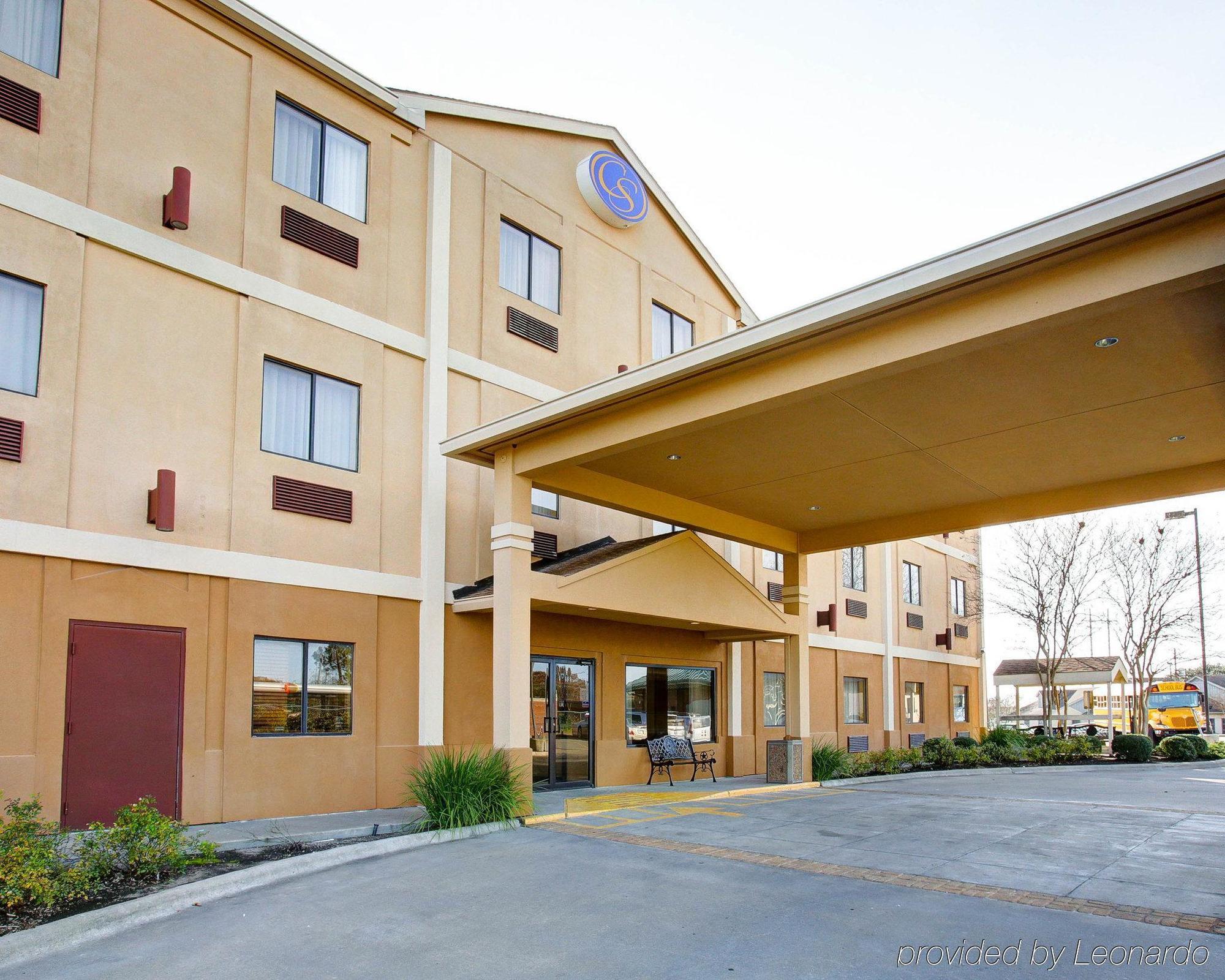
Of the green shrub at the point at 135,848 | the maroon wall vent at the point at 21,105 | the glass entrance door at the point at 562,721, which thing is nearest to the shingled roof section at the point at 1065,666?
the glass entrance door at the point at 562,721

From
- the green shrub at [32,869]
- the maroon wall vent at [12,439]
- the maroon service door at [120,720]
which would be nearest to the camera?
the green shrub at [32,869]

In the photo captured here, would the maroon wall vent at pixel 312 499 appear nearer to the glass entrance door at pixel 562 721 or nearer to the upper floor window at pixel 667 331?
the glass entrance door at pixel 562 721

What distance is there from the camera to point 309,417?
567 inches

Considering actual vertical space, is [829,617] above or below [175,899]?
above

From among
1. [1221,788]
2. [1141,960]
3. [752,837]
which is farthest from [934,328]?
[1221,788]

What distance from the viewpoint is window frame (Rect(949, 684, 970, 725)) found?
3284 cm

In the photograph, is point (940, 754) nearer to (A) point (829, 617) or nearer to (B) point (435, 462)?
(A) point (829, 617)

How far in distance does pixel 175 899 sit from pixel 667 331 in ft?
52.7

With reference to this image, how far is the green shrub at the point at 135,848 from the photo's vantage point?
28.5 ft

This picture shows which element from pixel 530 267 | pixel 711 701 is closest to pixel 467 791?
pixel 530 267

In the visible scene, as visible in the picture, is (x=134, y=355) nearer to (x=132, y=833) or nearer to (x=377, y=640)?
(x=377, y=640)

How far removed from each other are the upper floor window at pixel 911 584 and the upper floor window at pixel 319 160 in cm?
2081

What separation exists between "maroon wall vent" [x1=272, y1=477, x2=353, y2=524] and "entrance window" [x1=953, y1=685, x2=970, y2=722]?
82.2 feet

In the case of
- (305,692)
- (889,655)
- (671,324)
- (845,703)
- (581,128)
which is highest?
(581,128)
